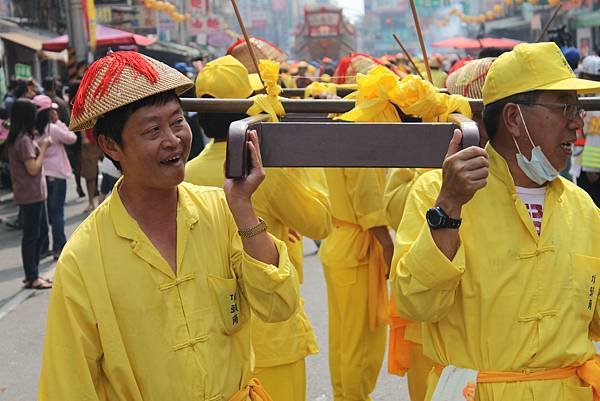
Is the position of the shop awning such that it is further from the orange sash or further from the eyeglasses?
the orange sash

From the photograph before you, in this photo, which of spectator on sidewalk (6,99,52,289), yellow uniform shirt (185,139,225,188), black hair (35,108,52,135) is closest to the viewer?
yellow uniform shirt (185,139,225,188)

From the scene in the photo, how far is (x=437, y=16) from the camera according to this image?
366ft

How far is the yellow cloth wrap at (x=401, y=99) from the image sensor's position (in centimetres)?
346

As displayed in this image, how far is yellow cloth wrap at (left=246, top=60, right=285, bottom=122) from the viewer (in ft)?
10.7

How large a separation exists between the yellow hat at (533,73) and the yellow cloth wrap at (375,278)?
2119mm

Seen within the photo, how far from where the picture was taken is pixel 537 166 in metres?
2.72

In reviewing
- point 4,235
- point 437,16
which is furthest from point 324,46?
point 437,16

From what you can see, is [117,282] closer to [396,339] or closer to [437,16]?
[396,339]

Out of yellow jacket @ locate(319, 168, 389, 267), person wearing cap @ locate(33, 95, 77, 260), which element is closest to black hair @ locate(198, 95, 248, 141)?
yellow jacket @ locate(319, 168, 389, 267)

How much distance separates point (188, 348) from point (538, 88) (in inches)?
49.7

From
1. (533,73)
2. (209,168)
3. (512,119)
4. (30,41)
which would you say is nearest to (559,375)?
(512,119)

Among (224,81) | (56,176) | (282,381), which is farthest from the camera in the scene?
(56,176)

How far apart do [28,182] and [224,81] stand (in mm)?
5269

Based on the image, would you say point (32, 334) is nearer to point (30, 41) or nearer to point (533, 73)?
point (533, 73)
